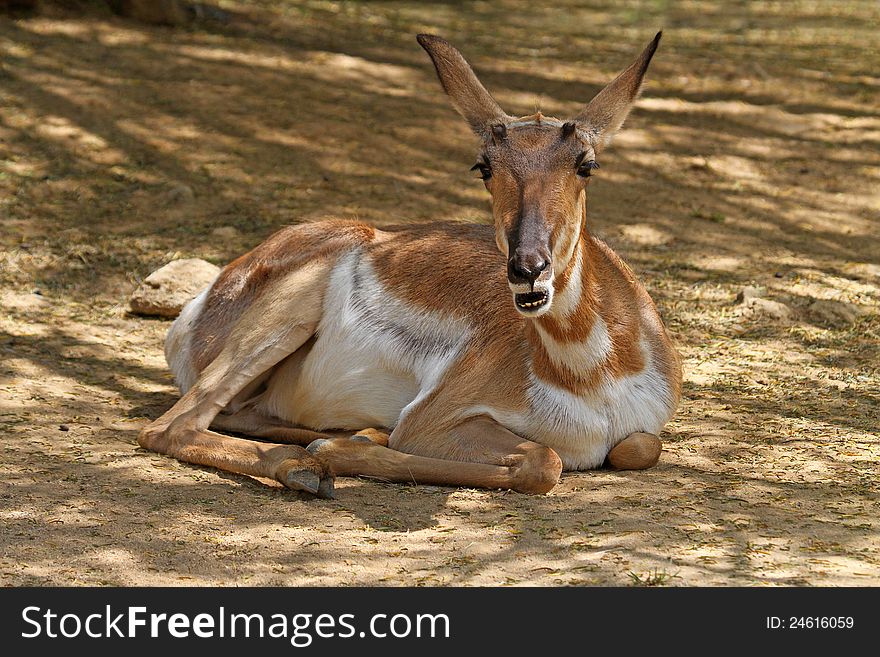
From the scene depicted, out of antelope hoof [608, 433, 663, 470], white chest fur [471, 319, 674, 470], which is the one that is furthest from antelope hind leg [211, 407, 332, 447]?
antelope hoof [608, 433, 663, 470]

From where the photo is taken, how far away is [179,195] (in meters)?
A: 9.56

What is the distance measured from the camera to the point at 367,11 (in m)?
15.2

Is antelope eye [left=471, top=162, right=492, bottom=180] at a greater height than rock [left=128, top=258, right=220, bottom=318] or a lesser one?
greater

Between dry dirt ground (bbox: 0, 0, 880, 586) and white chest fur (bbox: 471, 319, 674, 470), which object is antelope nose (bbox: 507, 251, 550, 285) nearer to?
white chest fur (bbox: 471, 319, 674, 470)

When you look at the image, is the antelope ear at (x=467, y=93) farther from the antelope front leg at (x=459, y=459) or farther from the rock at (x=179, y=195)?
the rock at (x=179, y=195)

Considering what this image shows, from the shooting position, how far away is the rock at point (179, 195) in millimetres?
9523

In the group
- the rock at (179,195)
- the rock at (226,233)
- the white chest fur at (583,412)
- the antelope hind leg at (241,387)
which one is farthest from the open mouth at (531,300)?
the rock at (179,195)

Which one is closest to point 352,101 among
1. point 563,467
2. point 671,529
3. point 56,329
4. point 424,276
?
point 56,329

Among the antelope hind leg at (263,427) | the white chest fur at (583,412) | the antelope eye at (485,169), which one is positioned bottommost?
the antelope hind leg at (263,427)

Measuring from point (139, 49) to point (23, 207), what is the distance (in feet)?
10.1

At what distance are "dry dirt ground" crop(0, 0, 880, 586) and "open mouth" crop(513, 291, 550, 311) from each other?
34.2 inches

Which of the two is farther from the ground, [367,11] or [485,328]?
[367,11]

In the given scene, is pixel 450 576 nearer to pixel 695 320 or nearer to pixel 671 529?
pixel 671 529

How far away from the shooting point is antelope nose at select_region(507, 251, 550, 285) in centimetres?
464
